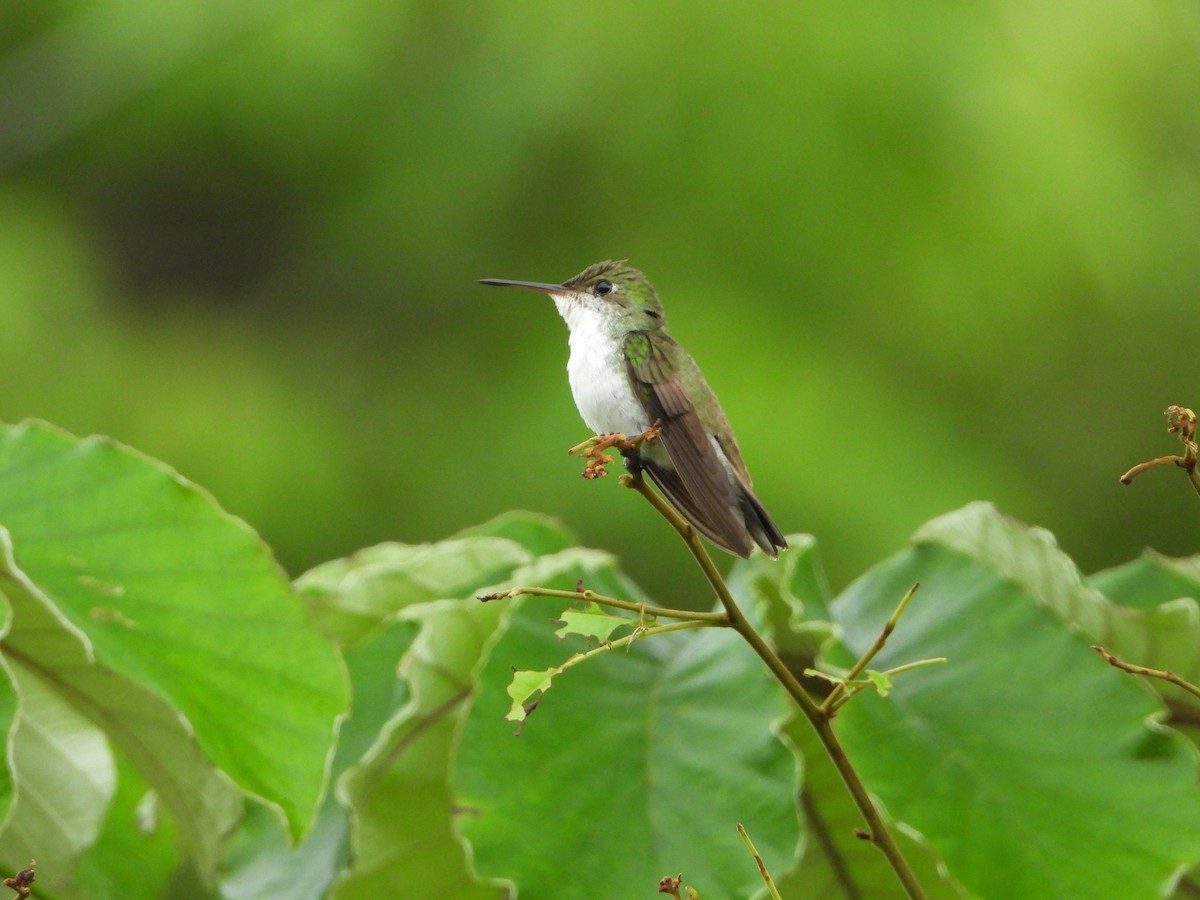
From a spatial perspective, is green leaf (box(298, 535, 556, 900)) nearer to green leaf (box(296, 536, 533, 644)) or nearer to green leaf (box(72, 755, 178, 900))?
green leaf (box(296, 536, 533, 644))

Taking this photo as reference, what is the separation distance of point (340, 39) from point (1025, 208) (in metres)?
2.70

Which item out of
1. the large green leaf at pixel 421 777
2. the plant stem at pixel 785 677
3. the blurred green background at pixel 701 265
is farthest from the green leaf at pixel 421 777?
the blurred green background at pixel 701 265

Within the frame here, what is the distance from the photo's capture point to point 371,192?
19.2 feet

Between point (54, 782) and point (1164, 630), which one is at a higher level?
point (54, 782)

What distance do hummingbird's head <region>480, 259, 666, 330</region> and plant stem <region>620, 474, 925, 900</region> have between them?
1.50 ft

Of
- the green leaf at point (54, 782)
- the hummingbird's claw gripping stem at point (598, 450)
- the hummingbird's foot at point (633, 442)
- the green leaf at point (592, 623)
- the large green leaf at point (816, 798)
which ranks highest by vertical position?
the hummingbird's claw gripping stem at point (598, 450)

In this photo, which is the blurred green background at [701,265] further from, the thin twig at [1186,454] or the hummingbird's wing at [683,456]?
the thin twig at [1186,454]

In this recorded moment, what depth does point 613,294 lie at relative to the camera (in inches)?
37.4

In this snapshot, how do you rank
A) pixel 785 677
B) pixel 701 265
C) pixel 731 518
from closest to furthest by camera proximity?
pixel 785 677, pixel 731 518, pixel 701 265

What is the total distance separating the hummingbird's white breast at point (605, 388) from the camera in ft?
2.48

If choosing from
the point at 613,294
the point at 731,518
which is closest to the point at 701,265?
the point at 613,294

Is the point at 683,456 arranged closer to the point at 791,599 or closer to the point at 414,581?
the point at 791,599

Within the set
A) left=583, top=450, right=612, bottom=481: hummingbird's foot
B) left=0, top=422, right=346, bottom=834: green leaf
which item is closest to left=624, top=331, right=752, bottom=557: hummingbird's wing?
left=583, top=450, right=612, bottom=481: hummingbird's foot

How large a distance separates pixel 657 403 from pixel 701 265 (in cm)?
437
